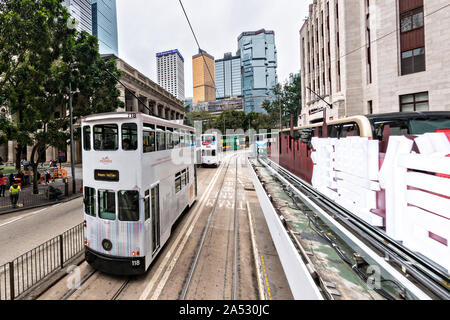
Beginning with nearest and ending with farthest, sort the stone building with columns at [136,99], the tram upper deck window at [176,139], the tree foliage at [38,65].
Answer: the tram upper deck window at [176,139] < the tree foliage at [38,65] < the stone building with columns at [136,99]

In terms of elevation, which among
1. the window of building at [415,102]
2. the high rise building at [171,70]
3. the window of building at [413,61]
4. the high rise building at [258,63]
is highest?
the high rise building at [258,63]

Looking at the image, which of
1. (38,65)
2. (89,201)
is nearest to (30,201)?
(38,65)

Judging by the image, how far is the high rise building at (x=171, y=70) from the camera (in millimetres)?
62625

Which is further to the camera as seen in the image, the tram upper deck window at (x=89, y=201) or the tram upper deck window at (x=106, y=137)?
the tram upper deck window at (x=89, y=201)

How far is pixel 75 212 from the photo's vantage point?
12.0 m

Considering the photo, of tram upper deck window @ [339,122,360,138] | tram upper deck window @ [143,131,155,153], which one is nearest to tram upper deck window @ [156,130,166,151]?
tram upper deck window @ [143,131,155,153]

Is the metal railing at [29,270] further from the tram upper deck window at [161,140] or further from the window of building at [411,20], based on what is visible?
the window of building at [411,20]

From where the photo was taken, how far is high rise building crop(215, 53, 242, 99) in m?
158

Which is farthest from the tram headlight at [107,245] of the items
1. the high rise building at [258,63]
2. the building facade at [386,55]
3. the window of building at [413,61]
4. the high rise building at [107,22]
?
the high rise building at [258,63]

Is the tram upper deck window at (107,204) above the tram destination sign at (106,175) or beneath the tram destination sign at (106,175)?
beneath

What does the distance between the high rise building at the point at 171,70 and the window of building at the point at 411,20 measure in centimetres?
5344

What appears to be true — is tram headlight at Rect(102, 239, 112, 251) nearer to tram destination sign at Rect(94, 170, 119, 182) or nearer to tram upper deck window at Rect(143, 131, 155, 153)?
tram destination sign at Rect(94, 170, 119, 182)

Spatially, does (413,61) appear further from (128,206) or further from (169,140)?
(128,206)
